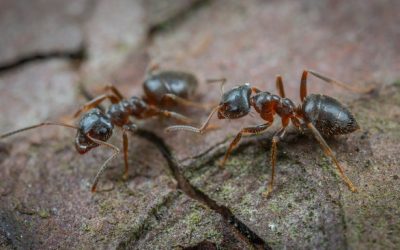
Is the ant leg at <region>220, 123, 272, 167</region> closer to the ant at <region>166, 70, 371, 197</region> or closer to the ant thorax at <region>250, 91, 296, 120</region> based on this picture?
the ant at <region>166, 70, 371, 197</region>

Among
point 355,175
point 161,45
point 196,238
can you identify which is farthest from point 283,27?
point 196,238

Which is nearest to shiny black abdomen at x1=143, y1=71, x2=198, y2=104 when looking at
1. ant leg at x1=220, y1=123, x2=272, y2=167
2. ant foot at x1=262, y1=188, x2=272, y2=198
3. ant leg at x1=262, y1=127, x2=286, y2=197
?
ant leg at x1=220, y1=123, x2=272, y2=167

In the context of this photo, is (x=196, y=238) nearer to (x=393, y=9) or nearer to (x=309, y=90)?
(x=309, y=90)

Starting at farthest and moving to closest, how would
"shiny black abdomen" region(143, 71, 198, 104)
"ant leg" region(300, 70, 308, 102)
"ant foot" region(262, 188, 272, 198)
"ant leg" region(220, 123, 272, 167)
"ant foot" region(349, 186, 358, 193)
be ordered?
"shiny black abdomen" region(143, 71, 198, 104), "ant leg" region(300, 70, 308, 102), "ant leg" region(220, 123, 272, 167), "ant foot" region(262, 188, 272, 198), "ant foot" region(349, 186, 358, 193)

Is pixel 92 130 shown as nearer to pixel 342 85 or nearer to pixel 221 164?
pixel 221 164

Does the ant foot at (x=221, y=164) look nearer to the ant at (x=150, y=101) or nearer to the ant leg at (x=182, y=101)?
the ant at (x=150, y=101)
